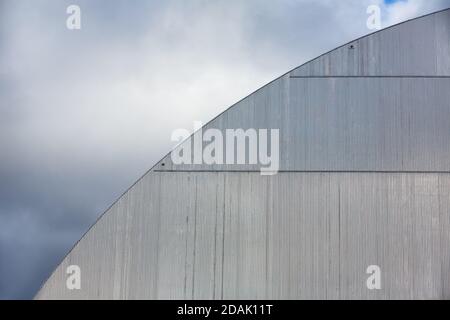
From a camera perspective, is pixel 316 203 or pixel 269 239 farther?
pixel 316 203

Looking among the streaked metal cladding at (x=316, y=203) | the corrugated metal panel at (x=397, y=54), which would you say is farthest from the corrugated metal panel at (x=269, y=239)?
the corrugated metal panel at (x=397, y=54)

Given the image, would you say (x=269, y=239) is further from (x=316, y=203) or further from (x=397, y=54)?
(x=397, y=54)

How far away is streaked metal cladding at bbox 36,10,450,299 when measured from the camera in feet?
56.6

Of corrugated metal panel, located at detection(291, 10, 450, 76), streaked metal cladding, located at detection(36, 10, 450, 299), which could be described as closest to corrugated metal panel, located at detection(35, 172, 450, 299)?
streaked metal cladding, located at detection(36, 10, 450, 299)

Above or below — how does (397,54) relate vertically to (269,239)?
above

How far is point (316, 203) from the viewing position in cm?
1761

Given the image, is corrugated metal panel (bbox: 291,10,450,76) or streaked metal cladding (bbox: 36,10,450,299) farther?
corrugated metal panel (bbox: 291,10,450,76)

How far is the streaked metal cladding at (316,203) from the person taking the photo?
1725cm

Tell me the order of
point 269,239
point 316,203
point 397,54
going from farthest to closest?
point 397,54 → point 316,203 → point 269,239

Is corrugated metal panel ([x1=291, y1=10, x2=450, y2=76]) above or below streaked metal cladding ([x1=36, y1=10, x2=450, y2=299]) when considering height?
above

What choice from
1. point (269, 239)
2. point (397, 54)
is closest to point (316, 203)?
point (269, 239)

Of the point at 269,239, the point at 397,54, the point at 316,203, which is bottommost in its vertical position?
the point at 269,239

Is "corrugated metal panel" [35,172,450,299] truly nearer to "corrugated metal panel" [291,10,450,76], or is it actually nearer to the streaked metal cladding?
the streaked metal cladding

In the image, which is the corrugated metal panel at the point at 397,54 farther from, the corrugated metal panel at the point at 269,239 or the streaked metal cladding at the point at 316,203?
the corrugated metal panel at the point at 269,239
